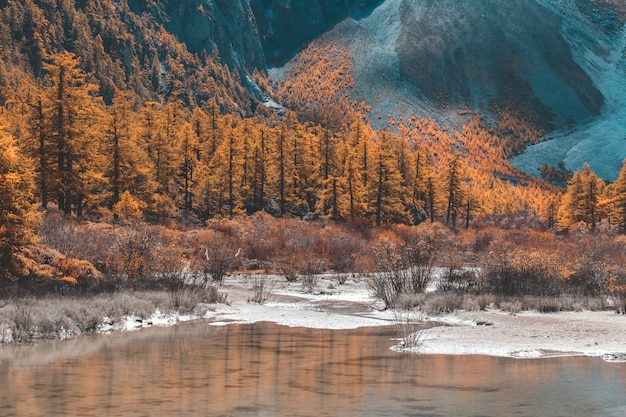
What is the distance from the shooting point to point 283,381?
13898 mm

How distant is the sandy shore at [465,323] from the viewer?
1773 centimetres

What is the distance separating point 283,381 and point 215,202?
55092 mm

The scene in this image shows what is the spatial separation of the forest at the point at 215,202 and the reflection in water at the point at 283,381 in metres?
7.46

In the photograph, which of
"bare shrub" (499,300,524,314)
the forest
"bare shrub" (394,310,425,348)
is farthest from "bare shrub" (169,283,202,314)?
"bare shrub" (499,300,524,314)

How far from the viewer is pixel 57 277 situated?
77.4ft

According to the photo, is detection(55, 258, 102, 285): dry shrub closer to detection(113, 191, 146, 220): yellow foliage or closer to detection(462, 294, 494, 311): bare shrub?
detection(462, 294, 494, 311): bare shrub

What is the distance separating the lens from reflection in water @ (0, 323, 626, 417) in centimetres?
1153

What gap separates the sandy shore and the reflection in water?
119 cm

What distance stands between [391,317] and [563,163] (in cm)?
18359

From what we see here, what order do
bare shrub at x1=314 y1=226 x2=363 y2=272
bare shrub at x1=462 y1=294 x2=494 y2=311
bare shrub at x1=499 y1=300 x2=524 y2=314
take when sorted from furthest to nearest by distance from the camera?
bare shrub at x1=314 y1=226 x2=363 y2=272, bare shrub at x1=462 y1=294 x2=494 y2=311, bare shrub at x1=499 y1=300 x2=524 y2=314

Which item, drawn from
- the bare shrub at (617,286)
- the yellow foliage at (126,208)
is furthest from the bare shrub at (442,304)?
the yellow foliage at (126,208)

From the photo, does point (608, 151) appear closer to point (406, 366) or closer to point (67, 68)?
point (67, 68)

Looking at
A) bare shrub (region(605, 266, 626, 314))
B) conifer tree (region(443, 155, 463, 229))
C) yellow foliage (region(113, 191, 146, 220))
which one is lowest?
bare shrub (region(605, 266, 626, 314))

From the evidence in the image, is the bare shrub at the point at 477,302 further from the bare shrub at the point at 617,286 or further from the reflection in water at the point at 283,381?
the reflection in water at the point at 283,381
